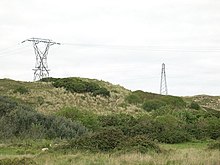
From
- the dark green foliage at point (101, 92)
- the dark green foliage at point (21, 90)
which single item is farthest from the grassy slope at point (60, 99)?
the dark green foliage at point (101, 92)

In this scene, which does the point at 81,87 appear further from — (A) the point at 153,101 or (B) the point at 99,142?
(B) the point at 99,142

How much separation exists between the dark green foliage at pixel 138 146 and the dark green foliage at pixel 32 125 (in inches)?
371

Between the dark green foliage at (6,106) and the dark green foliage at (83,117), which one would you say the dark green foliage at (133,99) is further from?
the dark green foliage at (6,106)

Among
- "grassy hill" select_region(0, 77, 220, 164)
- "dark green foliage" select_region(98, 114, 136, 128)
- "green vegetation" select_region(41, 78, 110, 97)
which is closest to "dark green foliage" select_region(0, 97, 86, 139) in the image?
"grassy hill" select_region(0, 77, 220, 164)

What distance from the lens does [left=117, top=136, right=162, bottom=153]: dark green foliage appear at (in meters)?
16.8

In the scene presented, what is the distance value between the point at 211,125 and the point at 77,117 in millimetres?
9517

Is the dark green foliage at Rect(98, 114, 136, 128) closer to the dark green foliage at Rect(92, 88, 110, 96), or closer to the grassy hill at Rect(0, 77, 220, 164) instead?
the grassy hill at Rect(0, 77, 220, 164)

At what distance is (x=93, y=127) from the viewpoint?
3153 cm

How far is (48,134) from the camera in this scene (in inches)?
1075

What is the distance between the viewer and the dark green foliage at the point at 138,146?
55.3 feet

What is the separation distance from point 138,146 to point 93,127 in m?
14.4

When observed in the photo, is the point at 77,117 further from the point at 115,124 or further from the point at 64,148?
the point at 64,148

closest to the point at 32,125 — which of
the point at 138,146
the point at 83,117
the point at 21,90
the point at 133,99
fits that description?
the point at 83,117

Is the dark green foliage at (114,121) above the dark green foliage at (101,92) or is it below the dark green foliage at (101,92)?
below
